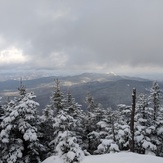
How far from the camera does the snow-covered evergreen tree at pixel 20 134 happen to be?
72.2 feet

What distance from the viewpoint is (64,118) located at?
2489 cm

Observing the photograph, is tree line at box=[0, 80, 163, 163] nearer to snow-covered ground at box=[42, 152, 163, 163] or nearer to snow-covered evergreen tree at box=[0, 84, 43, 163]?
snow-covered evergreen tree at box=[0, 84, 43, 163]

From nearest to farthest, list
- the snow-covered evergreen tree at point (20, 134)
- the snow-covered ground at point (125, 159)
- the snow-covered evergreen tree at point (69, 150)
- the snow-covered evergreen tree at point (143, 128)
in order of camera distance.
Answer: the snow-covered ground at point (125, 159), the snow-covered evergreen tree at point (69, 150), the snow-covered evergreen tree at point (20, 134), the snow-covered evergreen tree at point (143, 128)

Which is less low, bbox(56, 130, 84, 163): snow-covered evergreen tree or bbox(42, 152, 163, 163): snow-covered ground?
bbox(42, 152, 163, 163): snow-covered ground

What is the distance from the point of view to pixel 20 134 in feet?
77.7

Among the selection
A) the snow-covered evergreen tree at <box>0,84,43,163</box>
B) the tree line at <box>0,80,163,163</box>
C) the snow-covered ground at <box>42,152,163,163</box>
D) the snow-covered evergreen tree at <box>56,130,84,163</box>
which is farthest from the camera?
the snow-covered evergreen tree at <box>0,84,43,163</box>

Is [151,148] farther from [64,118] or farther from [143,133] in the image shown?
[64,118]

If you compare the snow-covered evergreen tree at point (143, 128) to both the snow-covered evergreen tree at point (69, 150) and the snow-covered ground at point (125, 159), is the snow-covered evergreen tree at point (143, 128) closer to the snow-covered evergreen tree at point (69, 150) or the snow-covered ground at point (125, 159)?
the snow-covered evergreen tree at point (69, 150)

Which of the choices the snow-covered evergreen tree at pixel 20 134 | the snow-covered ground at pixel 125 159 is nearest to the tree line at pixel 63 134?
the snow-covered evergreen tree at pixel 20 134

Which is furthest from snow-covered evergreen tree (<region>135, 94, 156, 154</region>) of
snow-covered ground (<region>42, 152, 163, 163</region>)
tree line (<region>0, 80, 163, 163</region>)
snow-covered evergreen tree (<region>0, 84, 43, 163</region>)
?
snow-covered evergreen tree (<region>0, 84, 43, 163</region>)

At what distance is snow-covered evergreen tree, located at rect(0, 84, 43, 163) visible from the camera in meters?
22.0

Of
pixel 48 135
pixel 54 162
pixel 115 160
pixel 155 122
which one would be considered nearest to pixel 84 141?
pixel 48 135

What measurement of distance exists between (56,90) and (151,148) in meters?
14.4

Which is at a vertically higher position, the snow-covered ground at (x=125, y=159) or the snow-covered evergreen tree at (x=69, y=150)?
the snow-covered ground at (x=125, y=159)
